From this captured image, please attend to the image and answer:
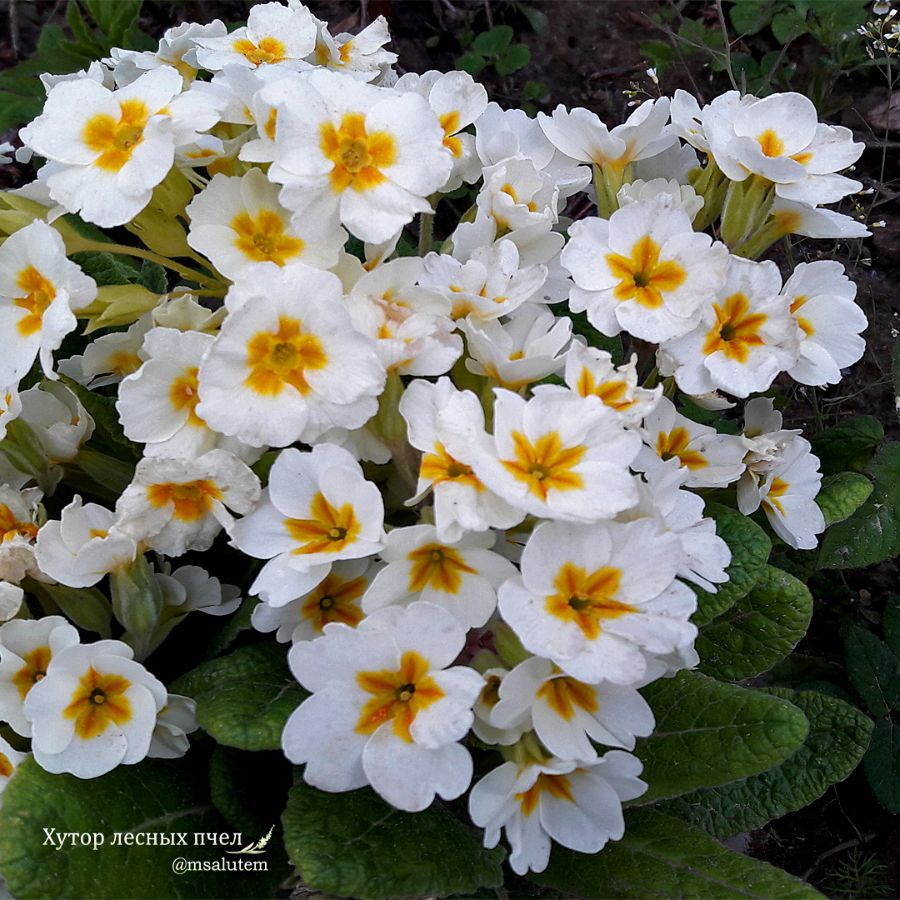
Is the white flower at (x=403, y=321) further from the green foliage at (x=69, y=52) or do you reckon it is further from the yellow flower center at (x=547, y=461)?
the green foliage at (x=69, y=52)

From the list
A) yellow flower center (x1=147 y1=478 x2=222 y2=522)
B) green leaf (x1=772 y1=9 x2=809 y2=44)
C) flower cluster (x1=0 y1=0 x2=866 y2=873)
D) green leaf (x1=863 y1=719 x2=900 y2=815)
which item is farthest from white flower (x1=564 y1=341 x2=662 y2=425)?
green leaf (x1=772 y1=9 x2=809 y2=44)

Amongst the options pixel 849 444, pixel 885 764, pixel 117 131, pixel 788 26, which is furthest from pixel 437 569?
pixel 788 26

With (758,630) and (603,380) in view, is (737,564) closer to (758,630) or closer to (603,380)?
(758,630)

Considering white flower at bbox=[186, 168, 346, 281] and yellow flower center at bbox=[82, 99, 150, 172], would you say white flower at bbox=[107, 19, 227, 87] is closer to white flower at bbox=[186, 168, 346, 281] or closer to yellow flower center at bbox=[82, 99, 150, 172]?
yellow flower center at bbox=[82, 99, 150, 172]

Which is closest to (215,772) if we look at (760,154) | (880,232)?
(760,154)

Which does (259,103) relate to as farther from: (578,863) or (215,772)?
(578,863)
